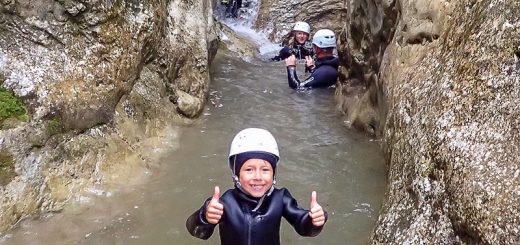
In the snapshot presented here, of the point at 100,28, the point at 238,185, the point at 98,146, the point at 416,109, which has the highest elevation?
the point at 100,28

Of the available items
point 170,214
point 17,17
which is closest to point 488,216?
point 170,214

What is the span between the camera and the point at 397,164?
405cm

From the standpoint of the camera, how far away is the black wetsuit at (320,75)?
29.8 feet

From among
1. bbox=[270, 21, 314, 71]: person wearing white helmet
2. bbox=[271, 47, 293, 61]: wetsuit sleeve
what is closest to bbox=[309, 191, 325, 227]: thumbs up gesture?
bbox=[270, 21, 314, 71]: person wearing white helmet

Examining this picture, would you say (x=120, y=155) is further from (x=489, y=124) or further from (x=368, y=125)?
(x=489, y=124)

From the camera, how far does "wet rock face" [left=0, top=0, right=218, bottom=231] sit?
16.1ft

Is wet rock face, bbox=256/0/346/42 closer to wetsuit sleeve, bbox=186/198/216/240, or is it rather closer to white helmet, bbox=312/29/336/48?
white helmet, bbox=312/29/336/48

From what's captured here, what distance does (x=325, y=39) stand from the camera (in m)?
8.90

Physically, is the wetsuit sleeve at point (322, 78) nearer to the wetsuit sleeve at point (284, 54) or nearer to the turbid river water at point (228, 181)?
the turbid river water at point (228, 181)

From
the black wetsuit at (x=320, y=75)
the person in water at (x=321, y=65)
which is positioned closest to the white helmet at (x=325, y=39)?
the person in water at (x=321, y=65)

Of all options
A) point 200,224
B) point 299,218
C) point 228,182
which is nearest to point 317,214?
point 299,218

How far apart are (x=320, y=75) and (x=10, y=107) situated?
212 inches

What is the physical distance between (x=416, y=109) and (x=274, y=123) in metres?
3.51

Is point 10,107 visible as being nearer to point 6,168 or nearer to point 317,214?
point 6,168
